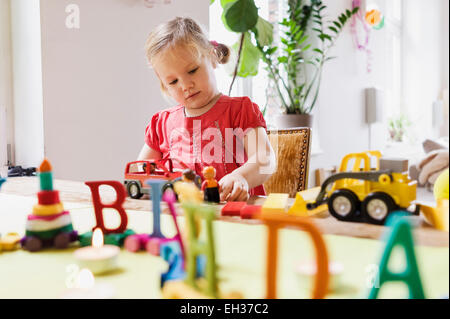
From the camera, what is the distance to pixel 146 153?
1.23 meters

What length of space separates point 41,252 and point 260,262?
0.23 metres

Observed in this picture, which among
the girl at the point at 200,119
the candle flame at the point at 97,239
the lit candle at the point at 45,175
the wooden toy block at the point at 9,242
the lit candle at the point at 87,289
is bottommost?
the lit candle at the point at 87,289

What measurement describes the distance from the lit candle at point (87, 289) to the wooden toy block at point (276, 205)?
24cm

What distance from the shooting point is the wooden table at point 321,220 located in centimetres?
30

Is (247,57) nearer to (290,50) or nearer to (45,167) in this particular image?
(290,50)

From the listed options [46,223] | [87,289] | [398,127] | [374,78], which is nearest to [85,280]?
[87,289]

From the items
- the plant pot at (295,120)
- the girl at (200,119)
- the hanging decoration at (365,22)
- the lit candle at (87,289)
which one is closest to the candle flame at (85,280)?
the lit candle at (87,289)

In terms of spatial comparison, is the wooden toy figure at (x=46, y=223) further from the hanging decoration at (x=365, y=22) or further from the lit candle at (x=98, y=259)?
the hanging decoration at (x=365, y=22)

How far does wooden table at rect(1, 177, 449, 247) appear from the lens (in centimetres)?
30

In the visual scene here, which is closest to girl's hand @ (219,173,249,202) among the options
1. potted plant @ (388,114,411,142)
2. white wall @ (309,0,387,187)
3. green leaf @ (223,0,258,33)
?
green leaf @ (223,0,258,33)

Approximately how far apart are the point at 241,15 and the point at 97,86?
749mm

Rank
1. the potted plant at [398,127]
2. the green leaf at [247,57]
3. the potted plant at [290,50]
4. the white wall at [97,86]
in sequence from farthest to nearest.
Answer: the potted plant at [398,127], the green leaf at [247,57], the potted plant at [290,50], the white wall at [97,86]

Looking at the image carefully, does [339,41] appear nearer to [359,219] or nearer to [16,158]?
[16,158]

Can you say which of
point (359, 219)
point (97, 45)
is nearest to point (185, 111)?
point (97, 45)
